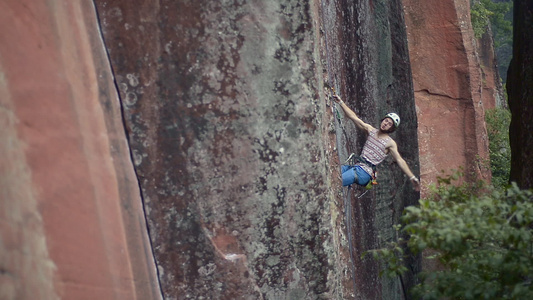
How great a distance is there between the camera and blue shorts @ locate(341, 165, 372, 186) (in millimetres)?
5035

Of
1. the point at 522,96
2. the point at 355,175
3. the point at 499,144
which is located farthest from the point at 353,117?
the point at 499,144

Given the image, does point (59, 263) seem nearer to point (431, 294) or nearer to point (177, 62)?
point (177, 62)

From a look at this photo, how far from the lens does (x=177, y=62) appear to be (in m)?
3.26

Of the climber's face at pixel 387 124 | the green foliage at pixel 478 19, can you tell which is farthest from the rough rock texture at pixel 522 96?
the green foliage at pixel 478 19

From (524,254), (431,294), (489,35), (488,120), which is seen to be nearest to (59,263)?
(431,294)

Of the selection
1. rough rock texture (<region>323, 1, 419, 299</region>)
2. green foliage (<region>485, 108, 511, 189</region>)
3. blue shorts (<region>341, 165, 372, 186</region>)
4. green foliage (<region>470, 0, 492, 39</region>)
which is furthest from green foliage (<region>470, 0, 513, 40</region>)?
blue shorts (<region>341, 165, 372, 186</region>)

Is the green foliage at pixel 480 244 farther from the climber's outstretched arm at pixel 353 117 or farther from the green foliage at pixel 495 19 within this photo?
the green foliage at pixel 495 19

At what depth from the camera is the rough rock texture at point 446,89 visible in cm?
1168

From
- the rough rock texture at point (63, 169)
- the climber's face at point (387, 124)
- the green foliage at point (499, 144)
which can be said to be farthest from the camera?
the green foliage at point (499, 144)

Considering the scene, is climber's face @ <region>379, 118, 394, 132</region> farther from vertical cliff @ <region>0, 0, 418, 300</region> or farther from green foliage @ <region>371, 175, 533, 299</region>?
green foliage @ <region>371, 175, 533, 299</region>

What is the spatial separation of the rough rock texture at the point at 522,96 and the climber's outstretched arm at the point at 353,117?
3.98 feet

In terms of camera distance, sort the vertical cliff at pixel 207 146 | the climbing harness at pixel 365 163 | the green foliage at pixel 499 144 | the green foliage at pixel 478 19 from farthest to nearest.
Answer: the green foliage at pixel 478 19, the green foliage at pixel 499 144, the climbing harness at pixel 365 163, the vertical cliff at pixel 207 146

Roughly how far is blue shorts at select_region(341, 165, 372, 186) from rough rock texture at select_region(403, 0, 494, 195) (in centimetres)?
683

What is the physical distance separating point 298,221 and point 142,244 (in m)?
0.86
